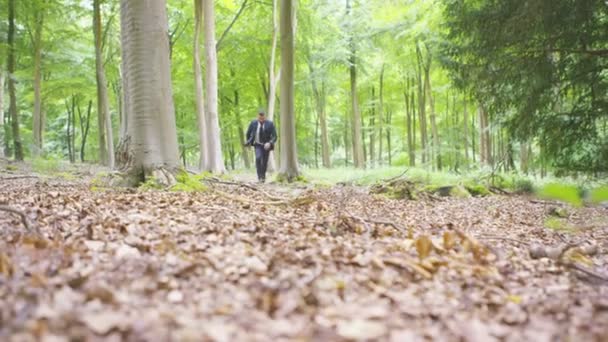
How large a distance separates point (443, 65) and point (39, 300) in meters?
7.28

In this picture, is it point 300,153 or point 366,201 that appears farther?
point 300,153

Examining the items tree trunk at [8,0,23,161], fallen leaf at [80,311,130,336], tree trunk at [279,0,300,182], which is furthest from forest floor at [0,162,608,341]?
tree trunk at [8,0,23,161]

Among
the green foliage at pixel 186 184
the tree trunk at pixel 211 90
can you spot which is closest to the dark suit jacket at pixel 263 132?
the tree trunk at pixel 211 90

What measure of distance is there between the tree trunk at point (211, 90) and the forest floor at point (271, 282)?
7711 mm

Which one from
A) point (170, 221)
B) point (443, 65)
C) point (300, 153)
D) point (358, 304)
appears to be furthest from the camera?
point (300, 153)

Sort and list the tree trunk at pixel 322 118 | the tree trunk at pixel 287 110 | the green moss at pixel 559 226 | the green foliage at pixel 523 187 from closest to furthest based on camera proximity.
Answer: the green moss at pixel 559 226 → the green foliage at pixel 523 187 → the tree trunk at pixel 287 110 → the tree trunk at pixel 322 118

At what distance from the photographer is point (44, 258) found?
1.73 m

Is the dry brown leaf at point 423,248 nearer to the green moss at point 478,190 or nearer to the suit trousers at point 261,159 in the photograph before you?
the green moss at point 478,190

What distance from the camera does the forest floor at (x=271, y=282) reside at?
1.16m

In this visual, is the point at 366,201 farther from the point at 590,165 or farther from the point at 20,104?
the point at 20,104

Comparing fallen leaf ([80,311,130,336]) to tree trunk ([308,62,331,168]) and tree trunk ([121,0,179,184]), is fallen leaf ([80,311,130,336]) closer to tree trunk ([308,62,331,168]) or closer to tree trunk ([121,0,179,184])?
tree trunk ([121,0,179,184])

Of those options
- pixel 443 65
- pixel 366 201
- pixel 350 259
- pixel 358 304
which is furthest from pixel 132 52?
pixel 443 65

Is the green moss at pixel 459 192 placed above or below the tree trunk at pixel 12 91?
below

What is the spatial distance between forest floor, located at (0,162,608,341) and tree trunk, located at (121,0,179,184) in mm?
1807
